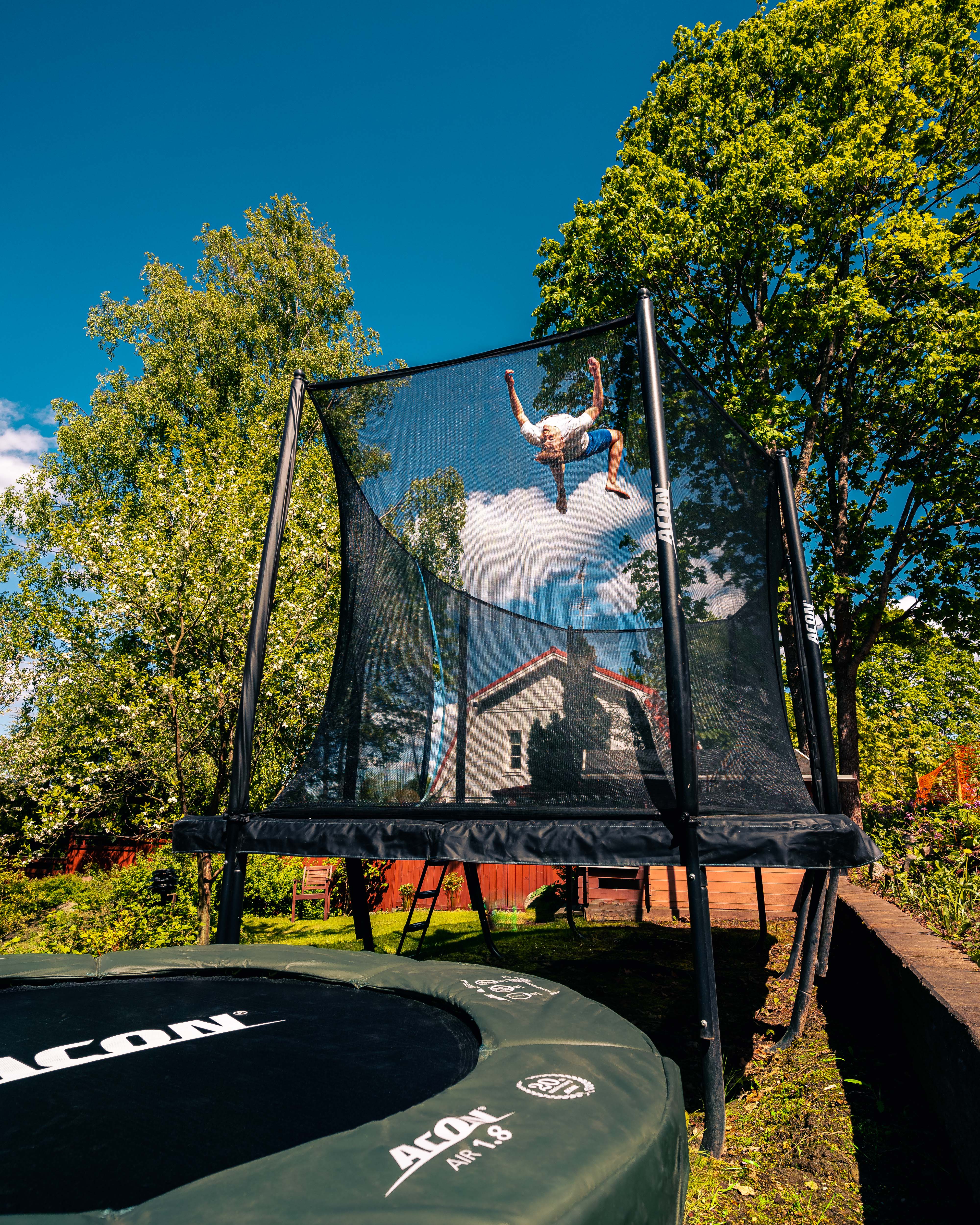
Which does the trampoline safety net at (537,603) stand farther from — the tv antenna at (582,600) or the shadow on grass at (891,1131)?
the shadow on grass at (891,1131)

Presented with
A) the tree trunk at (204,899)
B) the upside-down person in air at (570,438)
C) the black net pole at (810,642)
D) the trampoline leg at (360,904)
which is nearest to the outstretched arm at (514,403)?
the upside-down person in air at (570,438)

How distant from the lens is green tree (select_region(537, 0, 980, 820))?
694 cm

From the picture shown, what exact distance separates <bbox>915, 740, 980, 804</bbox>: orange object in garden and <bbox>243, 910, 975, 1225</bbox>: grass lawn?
4.60ft

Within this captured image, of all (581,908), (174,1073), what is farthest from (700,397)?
(581,908)

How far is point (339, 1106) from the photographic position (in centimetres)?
95

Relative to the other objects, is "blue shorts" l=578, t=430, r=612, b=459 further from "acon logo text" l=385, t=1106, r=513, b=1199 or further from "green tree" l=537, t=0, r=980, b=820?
"green tree" l=537, t=0, r=980, b=820

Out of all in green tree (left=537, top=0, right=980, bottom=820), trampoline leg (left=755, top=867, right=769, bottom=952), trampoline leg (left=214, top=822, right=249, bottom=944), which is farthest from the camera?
green tree (left=537, top=0, right=980, bottom=820)

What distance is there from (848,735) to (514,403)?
6286mm

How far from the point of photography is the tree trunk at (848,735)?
6246 mm

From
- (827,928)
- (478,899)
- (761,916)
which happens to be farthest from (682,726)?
(761,916)

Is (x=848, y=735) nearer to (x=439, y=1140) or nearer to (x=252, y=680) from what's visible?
(x=252, y=680)

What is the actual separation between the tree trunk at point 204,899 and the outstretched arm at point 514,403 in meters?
3.42

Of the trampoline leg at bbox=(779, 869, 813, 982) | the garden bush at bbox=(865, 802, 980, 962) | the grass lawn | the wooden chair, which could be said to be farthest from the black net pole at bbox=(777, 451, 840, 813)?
the wooden chair

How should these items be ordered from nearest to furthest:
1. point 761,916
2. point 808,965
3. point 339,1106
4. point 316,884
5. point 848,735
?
1. point 339,1106
2. point 808,965
3. point 761,916
4. point 848,735
5. point 316,884
